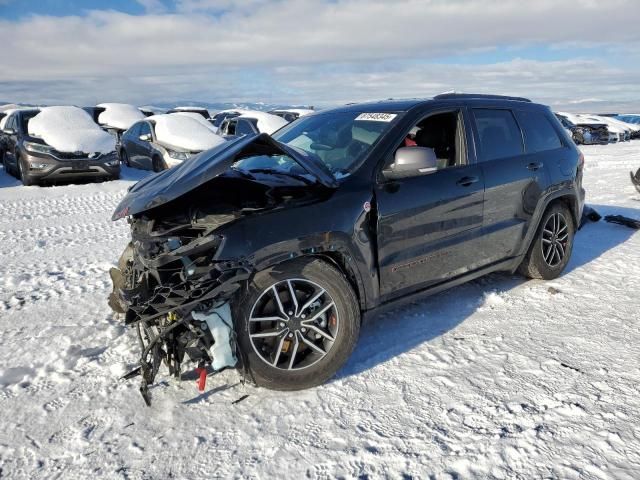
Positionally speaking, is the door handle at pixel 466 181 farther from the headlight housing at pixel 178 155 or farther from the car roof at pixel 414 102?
the headlight housing at pixel 178 155

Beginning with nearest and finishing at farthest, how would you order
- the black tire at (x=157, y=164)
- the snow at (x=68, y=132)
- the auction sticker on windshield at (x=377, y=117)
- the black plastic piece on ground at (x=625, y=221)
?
the auction sticker on windshield at (x=377, y=117) < the black plastic piece on ground at (x=625, y=221) < the snow at (x=68, y=132) < the black tire at (x=157, y=164)

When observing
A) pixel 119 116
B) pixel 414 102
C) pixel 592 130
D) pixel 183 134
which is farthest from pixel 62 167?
pixel 592 130

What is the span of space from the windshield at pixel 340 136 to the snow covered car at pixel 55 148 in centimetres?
743

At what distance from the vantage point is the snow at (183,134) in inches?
442

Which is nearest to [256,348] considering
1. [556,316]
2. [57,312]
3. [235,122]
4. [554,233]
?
[57,312]


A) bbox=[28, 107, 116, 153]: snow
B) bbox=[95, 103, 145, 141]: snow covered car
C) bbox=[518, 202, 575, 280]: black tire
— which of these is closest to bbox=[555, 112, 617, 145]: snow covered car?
bbox=[95, 103, 145, 141]: snow covered car

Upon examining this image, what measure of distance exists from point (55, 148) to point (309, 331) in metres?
9.27

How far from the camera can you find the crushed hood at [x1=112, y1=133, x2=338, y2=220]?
2770mm

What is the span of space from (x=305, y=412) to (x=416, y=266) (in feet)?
4.36

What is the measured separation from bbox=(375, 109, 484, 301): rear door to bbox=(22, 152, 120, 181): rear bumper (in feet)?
27.7

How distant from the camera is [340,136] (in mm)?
3775

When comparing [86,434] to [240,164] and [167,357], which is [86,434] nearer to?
[167,357]

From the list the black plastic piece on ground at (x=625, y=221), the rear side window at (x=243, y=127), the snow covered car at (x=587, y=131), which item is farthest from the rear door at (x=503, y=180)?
the snow covered car at (x=587, y=131)

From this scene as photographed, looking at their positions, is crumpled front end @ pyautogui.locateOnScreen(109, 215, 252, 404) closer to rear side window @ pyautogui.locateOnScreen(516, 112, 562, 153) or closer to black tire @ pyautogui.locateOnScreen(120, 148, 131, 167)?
rear side window @ pyautogui.locateOnScreen(516, 112, 562, 153)
